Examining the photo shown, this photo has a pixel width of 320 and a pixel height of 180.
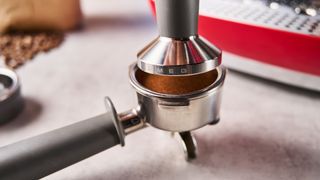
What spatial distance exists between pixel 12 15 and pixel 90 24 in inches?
4.8

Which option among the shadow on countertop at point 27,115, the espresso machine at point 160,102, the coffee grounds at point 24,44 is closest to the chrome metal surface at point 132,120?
the espresso machine at point 160,102

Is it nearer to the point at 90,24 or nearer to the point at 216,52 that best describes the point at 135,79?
the point at 216,52

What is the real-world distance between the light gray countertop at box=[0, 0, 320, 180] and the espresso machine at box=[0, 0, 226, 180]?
0.11ft

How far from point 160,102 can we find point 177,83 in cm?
2

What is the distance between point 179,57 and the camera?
0.73 ft

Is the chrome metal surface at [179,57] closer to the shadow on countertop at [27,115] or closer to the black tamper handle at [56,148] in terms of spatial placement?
the black tamper handle at [56,148]

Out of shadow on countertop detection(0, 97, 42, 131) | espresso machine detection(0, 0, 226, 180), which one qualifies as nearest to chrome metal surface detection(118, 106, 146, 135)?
espresso machine detection(0, 0, 226, 180)

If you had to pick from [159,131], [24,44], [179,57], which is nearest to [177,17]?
[179,57]

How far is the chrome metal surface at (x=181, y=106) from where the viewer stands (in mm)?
231

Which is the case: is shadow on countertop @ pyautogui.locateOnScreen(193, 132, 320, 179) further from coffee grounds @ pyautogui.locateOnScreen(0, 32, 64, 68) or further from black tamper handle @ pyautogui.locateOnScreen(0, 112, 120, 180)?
coffee grounds @ pyautogui.locateOnScreen(0, 32, 64, 68)

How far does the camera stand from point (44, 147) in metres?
0.23

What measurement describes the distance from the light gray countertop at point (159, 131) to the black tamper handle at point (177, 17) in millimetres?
81

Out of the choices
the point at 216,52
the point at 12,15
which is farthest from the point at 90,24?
the point at 216,52

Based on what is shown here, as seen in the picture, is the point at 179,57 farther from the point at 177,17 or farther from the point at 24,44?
the point at 24,44
